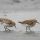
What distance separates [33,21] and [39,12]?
21 centimetres

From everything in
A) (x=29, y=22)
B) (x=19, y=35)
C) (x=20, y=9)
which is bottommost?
(x=19, y=35)

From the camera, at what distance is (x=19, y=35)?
4.34ft

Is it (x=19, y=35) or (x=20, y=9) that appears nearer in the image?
(x=19, y=35)

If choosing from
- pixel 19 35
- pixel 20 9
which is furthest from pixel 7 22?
pixel 20 9

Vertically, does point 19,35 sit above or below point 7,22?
below

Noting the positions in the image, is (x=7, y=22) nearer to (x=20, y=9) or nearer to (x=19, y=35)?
(x=19, y=35)

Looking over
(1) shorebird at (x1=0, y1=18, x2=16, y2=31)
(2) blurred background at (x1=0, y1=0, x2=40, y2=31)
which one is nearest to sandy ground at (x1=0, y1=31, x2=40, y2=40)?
(1) shorebird at (x1=0, y1=18, x2=16, y2=31)

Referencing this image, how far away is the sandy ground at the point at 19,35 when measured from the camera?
1.28 meters

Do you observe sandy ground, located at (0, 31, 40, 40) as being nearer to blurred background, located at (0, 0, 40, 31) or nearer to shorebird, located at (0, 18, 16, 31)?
shorebird, located at (0, 18, 16, 31)

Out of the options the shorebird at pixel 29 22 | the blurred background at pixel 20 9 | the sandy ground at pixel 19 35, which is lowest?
the sandy ground at pixel 19 35

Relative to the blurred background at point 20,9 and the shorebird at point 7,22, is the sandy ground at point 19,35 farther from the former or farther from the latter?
the blurred background at point 20,9

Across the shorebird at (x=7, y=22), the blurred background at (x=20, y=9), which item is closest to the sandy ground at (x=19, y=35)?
the shorebird at (x=7, y=22)

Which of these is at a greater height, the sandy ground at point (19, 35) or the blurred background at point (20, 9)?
the blurred background at point (20, 9)

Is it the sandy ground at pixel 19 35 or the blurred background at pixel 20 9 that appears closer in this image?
the sandy ground at pixel 19 35
